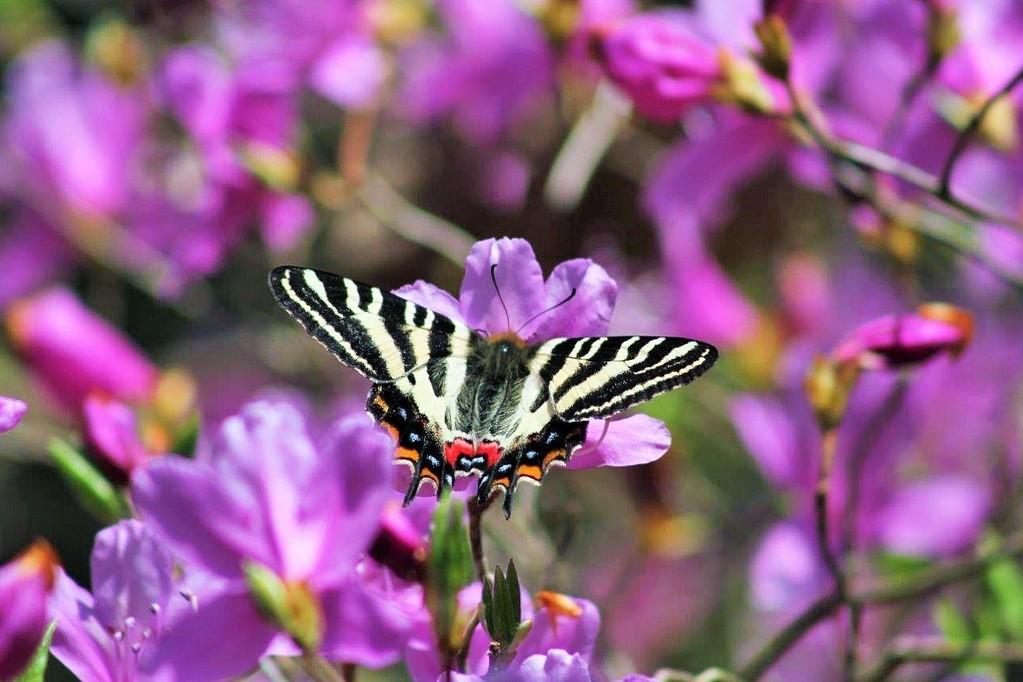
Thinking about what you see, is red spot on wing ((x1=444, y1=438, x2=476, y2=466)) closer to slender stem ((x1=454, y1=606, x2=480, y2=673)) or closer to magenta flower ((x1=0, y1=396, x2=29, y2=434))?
slender stem ((x1=454, y1=606, x2=480, y2=673))

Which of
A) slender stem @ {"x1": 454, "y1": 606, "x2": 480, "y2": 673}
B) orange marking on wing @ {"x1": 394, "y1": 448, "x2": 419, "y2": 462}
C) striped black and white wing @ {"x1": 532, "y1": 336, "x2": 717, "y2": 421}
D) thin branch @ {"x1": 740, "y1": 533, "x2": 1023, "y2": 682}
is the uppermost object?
striped black and white wing @ {"x1": 532, "y1": 336, "x2": 717, "y2": 421}

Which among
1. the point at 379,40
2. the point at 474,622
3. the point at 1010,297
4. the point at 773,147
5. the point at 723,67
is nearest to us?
the point at 474,622

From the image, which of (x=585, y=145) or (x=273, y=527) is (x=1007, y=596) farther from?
(x=585, y=145)

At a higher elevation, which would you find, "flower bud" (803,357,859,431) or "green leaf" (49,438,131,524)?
"flower bud" (803,357,859,431)

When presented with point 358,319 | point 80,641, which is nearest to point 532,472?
point 358,319

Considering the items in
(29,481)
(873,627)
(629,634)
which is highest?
(873,627)

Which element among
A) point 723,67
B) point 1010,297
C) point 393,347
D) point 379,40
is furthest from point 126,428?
point 1010,297

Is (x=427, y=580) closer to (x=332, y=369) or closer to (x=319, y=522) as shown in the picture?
(x=319, y=522)

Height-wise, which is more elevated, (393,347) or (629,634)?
(393,347)

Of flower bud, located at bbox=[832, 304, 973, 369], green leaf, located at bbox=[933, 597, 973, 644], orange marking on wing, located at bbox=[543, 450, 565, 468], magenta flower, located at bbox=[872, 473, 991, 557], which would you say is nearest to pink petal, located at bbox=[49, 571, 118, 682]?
orange marking on wing, located at bbox=[543, 450, 565, 468]
